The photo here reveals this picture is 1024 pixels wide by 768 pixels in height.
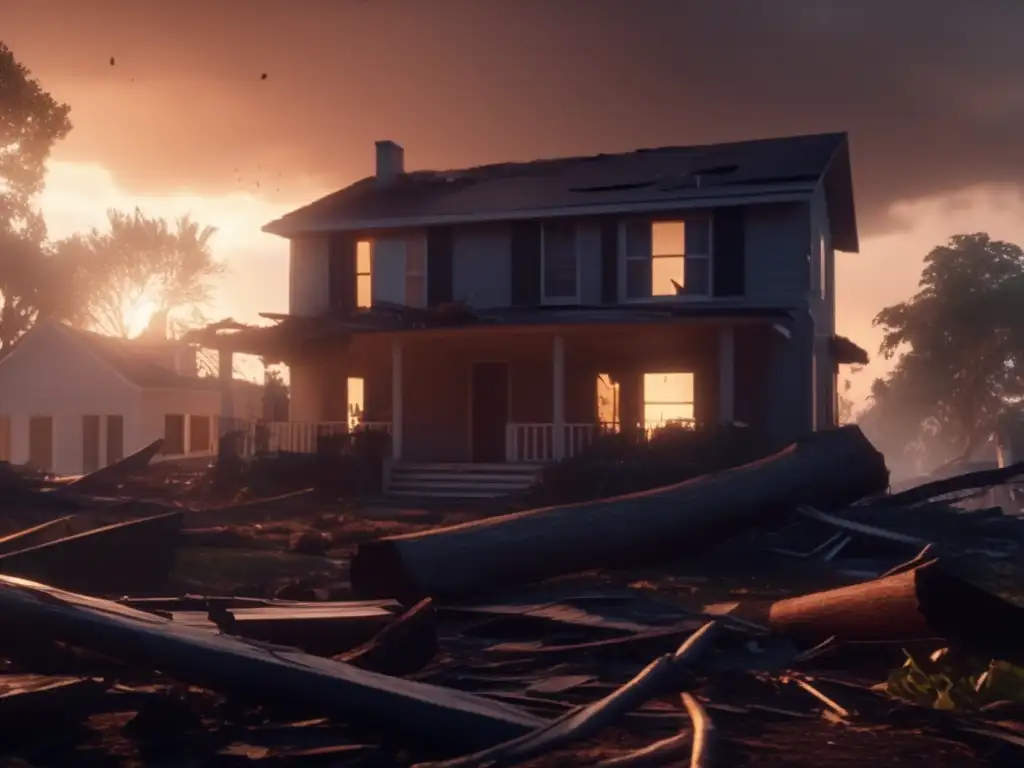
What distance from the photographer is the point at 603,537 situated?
25.1ft

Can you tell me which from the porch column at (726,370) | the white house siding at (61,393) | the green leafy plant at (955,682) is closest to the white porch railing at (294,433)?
the porch column at (726,370)

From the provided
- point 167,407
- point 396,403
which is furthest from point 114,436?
point 396,403

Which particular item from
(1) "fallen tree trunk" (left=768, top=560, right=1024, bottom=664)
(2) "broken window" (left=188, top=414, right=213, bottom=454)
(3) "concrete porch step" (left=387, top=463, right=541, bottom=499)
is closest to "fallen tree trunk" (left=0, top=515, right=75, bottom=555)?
(1) "fallen tree trunk" (left=768, top=560, right=1024, bottom=664)

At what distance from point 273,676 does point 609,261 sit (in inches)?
647

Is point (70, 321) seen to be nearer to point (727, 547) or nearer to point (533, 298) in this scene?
point (533, 298)

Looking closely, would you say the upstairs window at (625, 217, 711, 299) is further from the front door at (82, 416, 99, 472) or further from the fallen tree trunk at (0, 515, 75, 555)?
the front door at (82, 416, 99, 472)

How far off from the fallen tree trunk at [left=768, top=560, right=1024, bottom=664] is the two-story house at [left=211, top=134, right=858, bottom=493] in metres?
12.4

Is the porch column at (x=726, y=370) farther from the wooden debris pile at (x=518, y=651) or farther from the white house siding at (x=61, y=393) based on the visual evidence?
the white house siding at (x=61, y=393)

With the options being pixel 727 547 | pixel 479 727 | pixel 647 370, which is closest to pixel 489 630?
pixel 479 727

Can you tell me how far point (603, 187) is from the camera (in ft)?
67.3

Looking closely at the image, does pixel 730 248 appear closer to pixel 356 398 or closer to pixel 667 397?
pixel 667 397

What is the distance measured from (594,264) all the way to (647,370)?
228 centimetres

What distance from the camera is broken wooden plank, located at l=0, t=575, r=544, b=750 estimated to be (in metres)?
4.06

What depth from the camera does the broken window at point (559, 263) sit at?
67.4 feet
